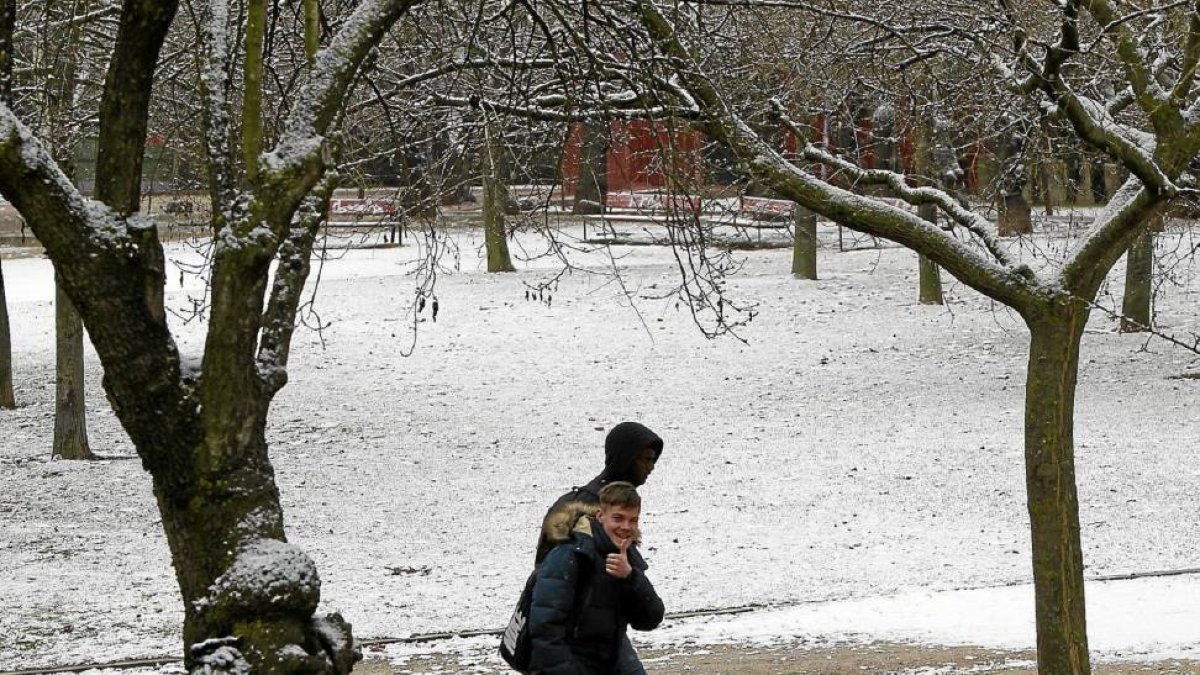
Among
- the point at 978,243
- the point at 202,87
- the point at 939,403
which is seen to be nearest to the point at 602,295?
the point at 939,403

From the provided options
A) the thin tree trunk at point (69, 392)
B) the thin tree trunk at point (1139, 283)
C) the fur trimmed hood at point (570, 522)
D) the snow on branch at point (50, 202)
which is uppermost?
the snow on branch at point (50, 202)

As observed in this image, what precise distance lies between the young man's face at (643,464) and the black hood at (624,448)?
0.05ft

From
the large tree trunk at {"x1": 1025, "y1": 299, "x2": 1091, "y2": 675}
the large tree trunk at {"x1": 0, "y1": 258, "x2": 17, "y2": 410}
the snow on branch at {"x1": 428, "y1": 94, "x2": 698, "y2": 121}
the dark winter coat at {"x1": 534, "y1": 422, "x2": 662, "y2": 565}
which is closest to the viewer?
the dark winter coat at {"x1": 534, "y1": 422, "x2": 662, "y2": 565}

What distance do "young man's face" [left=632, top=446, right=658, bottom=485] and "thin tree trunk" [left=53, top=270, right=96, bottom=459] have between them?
1273 cm

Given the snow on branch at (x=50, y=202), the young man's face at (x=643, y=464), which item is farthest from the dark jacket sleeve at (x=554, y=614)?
the snow on branch at (x=50, y=202)

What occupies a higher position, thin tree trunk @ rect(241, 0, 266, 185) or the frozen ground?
thin tree trunk @ rect(241, 0, 266, 185)

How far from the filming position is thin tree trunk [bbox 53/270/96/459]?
1722 centimetres

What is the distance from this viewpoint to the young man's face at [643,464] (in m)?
5.62

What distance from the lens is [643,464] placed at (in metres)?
5.64

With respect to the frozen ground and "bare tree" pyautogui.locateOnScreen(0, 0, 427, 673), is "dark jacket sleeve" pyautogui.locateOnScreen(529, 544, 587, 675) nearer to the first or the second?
"bare tree" pyautogui.locateOnScreen(0, 0, 427, 673)

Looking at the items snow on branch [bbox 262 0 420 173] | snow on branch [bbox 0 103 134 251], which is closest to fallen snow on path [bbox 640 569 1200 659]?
snow on branch [bbox 262 0 420 173]

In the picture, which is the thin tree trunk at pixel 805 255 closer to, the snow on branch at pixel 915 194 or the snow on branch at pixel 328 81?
the snow on branch at pixel 915 194

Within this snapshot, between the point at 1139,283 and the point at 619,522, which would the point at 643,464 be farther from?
the point at 1139,283

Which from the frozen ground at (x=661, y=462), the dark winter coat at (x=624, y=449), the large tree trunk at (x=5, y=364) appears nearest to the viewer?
the dark winter coat at (x=624, y=449)
